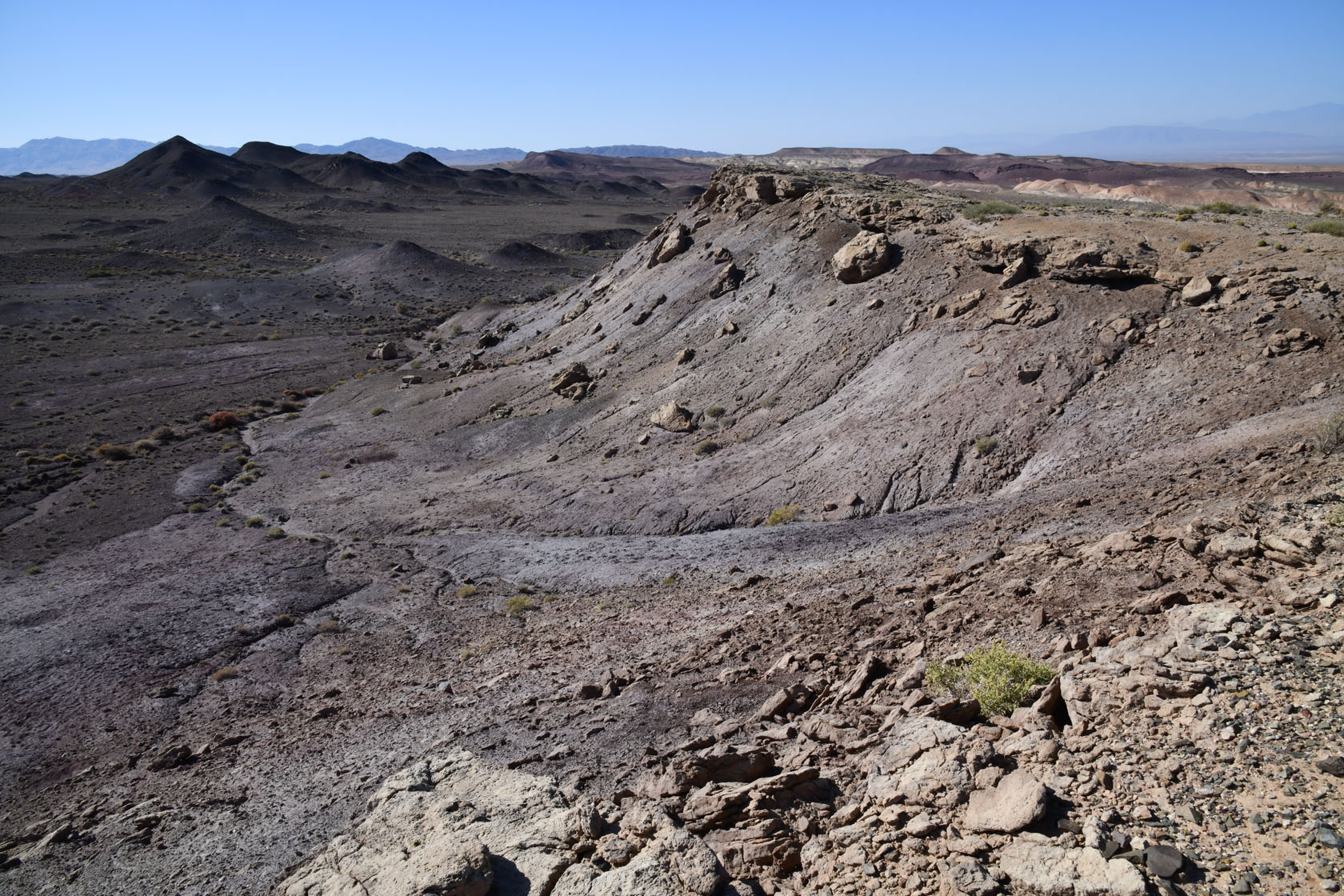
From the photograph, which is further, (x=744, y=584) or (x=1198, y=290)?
(x=1198, y=290)

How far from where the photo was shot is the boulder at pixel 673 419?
2209 cm

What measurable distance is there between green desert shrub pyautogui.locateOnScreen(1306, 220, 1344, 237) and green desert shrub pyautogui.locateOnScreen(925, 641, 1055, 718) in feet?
53.8

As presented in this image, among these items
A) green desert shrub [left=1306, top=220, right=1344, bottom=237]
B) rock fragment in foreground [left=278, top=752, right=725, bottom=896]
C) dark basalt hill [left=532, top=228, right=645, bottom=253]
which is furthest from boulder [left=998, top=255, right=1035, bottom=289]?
dark basalt hill [left=532, top=228, right=645, bottom=253]

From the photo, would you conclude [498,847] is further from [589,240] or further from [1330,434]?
[589,240]

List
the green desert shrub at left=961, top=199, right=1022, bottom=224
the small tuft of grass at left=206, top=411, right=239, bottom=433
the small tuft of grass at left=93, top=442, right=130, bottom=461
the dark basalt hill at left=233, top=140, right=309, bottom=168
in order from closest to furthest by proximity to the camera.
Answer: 1. the green desert shrub at left=961, top=199, right=1022, bottom=224
2. the small tuft of grass at left=93, top=442, right=130, bottom=461
3. the small tuft of grass at left=206, top=411, right=239, bottom=433
4. the dark basalt hill at left=233, top=140, right=309, bottom=168

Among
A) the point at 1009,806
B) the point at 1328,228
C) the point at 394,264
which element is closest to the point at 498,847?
the point at 1009,806

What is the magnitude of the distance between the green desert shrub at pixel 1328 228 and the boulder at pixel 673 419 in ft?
50.5

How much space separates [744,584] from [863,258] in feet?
45.7

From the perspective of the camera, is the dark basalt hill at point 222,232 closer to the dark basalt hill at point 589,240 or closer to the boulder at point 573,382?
the dark basalt hill at point 589,240

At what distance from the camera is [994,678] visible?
710cm

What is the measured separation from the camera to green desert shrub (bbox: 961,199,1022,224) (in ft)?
77.4

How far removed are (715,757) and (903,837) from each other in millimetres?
2019

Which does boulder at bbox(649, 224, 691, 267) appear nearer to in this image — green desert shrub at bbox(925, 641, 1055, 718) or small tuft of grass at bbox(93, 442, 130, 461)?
small tuft of grass at bbox(93, 442, 130, 461)

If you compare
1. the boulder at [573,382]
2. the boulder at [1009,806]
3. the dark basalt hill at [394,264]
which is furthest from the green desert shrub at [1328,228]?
the dark basalt hill at [394,264]
